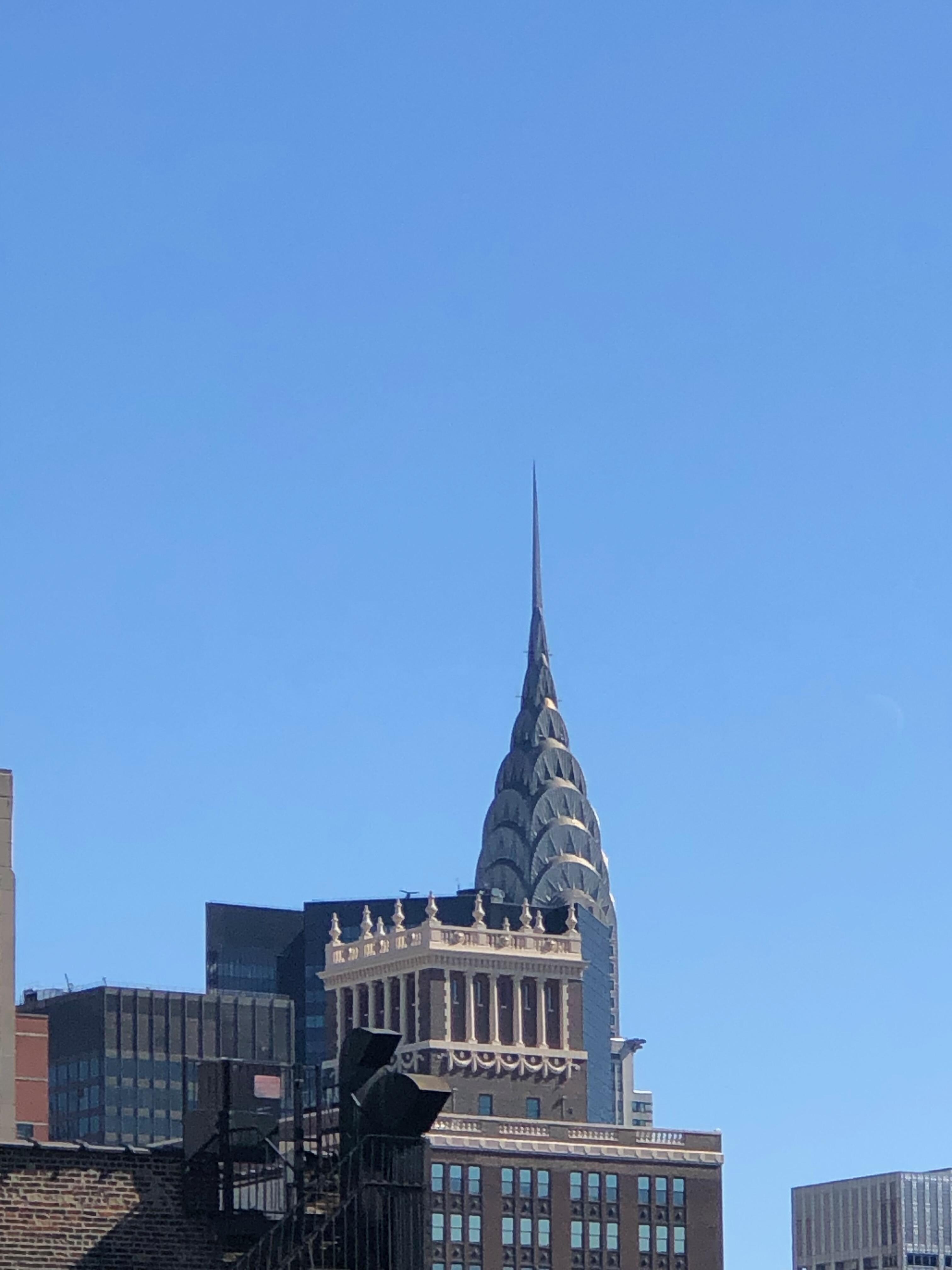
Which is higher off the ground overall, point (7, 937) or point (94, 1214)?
point (7, 937)

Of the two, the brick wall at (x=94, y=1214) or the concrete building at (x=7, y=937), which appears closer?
the brick wall at (x=94, y=1214)

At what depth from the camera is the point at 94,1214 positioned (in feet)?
160

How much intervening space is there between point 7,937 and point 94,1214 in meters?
87.4

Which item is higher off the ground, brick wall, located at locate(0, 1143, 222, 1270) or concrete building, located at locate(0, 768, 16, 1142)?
concrete building, located at locate(0, 768, 16, 1142)

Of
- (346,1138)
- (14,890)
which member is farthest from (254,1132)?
(14,890)

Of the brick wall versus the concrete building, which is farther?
the concrete building

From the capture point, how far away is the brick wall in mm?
48312

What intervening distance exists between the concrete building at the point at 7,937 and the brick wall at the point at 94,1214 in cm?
8231

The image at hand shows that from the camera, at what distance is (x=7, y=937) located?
13500 centimetres

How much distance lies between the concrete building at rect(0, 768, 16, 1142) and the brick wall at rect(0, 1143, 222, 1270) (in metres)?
82.3

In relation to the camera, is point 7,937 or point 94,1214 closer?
point 94,1214

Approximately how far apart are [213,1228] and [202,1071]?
12.9 ft

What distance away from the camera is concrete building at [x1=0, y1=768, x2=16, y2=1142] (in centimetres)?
13400

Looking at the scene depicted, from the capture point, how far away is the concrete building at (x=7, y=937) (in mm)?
134000
